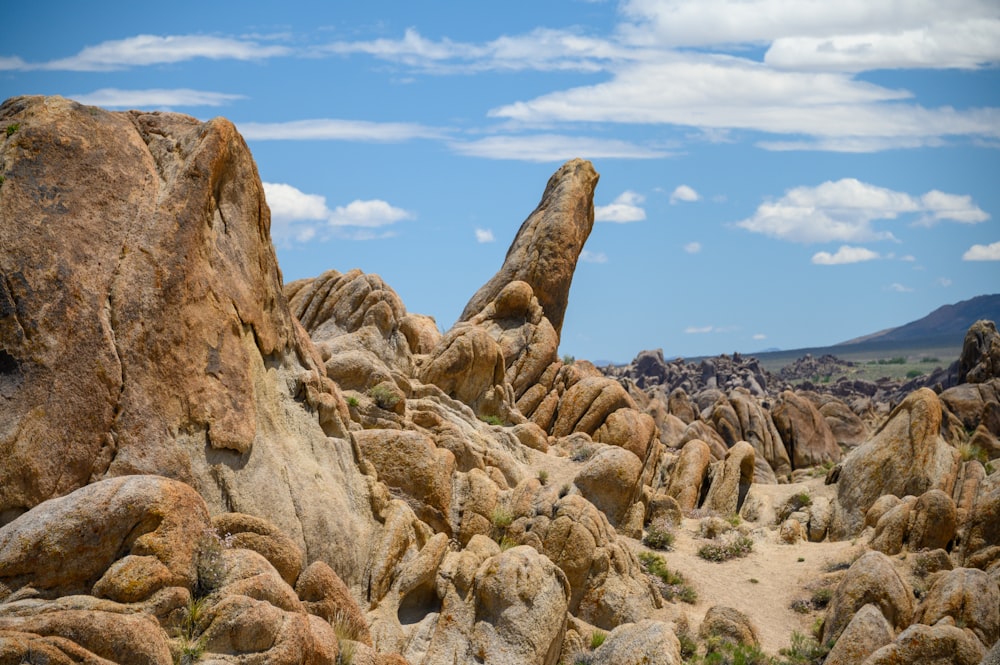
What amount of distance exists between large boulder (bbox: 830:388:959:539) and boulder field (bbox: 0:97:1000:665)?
101 inches

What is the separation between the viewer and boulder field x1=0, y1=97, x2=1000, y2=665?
1805 centimetres

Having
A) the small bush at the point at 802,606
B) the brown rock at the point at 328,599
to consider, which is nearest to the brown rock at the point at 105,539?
the brown rock at the point at 328,599

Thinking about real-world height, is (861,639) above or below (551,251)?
below

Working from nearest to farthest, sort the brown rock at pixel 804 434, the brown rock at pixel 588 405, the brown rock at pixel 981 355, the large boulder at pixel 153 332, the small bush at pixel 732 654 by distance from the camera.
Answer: the large boulder at pixel 153 332, the small bush at pixel 732 654, the brown rock at pixel 588 405, the brown rock at pixel 804 434, the brown rock at pixel 981 355

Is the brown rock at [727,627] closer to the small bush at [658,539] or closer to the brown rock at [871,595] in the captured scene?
the brown rock at [871,595]

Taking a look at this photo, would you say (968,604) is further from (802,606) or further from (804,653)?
(802,606)

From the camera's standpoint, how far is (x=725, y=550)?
1527 inches

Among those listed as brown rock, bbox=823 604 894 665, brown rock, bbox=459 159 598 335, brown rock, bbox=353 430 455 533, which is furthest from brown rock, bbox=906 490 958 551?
brown rock, bbox=459 159 598 335

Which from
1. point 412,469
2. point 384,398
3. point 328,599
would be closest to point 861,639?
point 412,469

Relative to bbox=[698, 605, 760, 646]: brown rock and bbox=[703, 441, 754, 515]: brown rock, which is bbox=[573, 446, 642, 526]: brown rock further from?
bbox=[703, 441, 754, 515]: brown rock

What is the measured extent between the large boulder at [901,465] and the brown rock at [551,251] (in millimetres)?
16387

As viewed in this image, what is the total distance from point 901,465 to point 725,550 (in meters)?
8.50

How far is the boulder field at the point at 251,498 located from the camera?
59.2 feet

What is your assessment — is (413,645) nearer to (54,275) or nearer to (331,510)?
(331,510)
